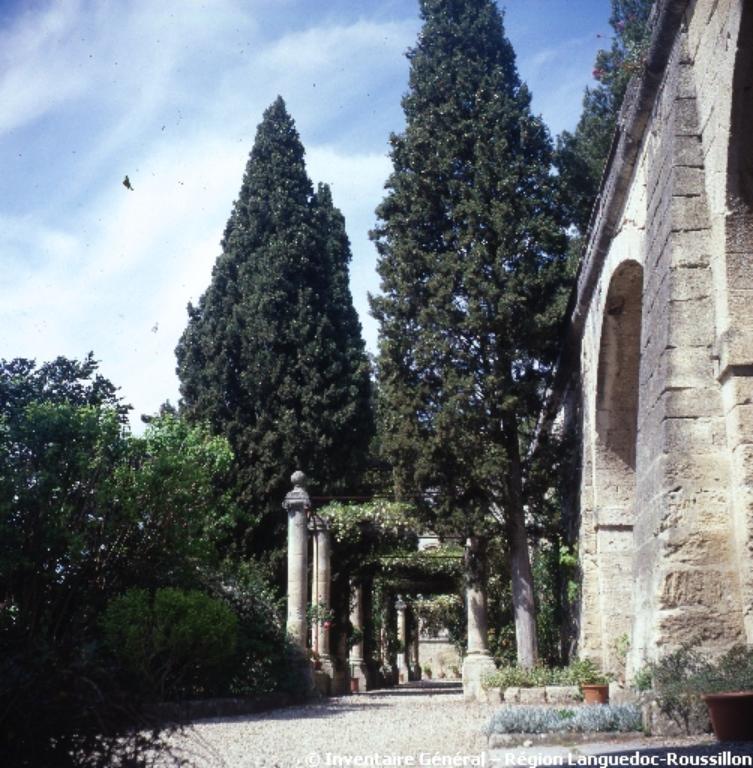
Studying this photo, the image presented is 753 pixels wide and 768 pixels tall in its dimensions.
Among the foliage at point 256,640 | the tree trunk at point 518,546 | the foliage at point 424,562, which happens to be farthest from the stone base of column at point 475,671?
the foliage at point 424,562

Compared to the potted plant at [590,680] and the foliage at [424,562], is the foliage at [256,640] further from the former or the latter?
the foliage at [424,562]

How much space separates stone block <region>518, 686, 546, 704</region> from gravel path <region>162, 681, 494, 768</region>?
20.4 inches

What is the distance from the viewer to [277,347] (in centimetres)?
2020

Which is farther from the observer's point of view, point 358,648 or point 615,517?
point 358,648

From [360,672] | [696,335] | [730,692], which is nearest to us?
[730,692]

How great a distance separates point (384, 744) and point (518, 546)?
22.4ft

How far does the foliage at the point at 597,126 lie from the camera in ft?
55.6

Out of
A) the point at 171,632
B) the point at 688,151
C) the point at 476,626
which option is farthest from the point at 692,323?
the point at 476,626

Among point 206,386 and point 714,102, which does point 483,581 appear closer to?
point 206,386

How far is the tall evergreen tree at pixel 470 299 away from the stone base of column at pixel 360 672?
9947 millimetres

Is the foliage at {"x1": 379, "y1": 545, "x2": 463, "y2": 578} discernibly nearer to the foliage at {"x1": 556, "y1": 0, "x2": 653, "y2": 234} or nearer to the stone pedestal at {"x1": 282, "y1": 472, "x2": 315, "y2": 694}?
the stone pedestal at {"x1": 282, "y1": 472, "x2": 315, "y2": 694}

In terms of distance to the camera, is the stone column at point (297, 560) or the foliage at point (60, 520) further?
the stone column at point (297, 560)

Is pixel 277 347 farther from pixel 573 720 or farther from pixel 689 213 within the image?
pixel 573 720

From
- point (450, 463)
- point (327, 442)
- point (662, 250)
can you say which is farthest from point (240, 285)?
point (662, 250)
